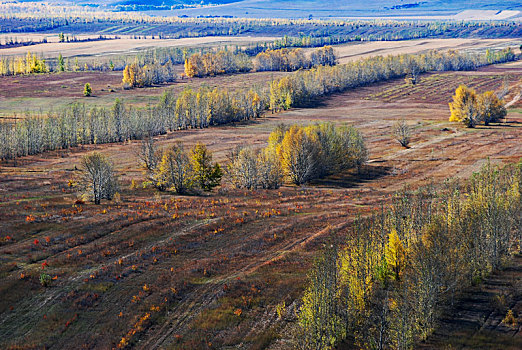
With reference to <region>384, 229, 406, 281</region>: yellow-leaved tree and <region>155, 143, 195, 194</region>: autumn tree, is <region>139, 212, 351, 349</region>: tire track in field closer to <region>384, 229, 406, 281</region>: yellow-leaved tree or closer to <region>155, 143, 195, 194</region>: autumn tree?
<region>384, 229, 406, 281</region>: yellow-leaved tree

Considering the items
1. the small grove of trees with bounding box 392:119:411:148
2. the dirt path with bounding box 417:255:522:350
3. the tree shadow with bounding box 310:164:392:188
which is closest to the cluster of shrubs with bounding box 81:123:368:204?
the tree shadow with bounding box 310:164:392:188

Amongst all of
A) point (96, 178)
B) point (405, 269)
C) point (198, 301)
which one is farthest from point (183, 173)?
point (405, 269)

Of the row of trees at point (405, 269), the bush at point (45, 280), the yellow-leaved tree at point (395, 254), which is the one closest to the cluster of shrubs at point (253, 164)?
the bush at point (45, 280)

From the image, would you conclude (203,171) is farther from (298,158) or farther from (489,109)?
(489,109)

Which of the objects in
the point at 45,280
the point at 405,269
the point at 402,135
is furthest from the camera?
the point at 402,135

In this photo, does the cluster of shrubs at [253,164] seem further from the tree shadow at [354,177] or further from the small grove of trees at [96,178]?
the tree shadow at [354,177]

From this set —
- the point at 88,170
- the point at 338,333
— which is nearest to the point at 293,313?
the point at 338,333
